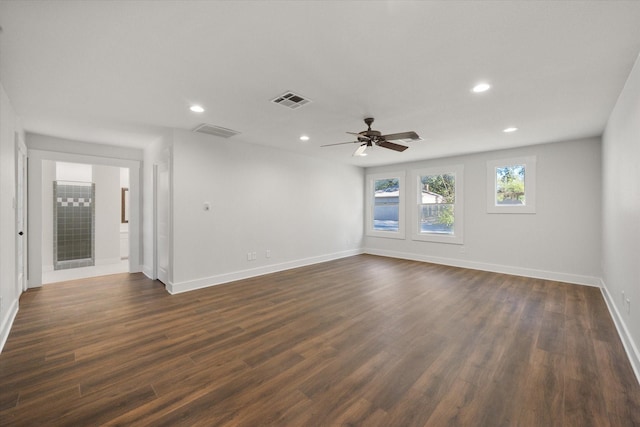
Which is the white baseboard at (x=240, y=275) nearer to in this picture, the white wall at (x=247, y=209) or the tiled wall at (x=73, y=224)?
the white wall at (x=247, y=209)

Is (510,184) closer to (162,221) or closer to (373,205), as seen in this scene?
(373,205)

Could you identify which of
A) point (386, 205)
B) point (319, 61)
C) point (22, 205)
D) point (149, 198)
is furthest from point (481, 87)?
point (22, 205)

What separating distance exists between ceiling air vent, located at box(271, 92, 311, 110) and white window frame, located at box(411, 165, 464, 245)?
4.41m

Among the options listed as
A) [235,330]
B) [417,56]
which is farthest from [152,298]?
[417,56]

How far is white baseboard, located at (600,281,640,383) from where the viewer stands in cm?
220

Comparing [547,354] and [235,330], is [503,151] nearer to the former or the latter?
[547,354]

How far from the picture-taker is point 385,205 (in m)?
7.68

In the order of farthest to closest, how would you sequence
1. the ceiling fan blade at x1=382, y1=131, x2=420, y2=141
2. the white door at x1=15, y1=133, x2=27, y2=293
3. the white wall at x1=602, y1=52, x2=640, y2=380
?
the white door at x1=15, y1=133, x2=27, y2=293
the ceiling fan blade at x1=382, y1=131, x2=420, y2=141
the white wall at x1=602, y1=52, x2=640, y2=380

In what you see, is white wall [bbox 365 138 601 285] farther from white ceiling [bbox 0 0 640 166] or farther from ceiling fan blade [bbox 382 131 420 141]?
ceiling fan blade [bbox 382 131 420 141]

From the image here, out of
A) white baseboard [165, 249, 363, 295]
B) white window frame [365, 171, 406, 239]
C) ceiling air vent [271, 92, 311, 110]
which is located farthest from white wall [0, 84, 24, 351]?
white window frame [365, 171, 406, 239]

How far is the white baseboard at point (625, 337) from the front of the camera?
220cm

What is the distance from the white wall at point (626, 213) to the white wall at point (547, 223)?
1.21m

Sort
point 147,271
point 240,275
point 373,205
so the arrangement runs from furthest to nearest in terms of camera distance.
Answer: point 373,205, point 147,271, point 240,275

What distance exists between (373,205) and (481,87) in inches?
208
